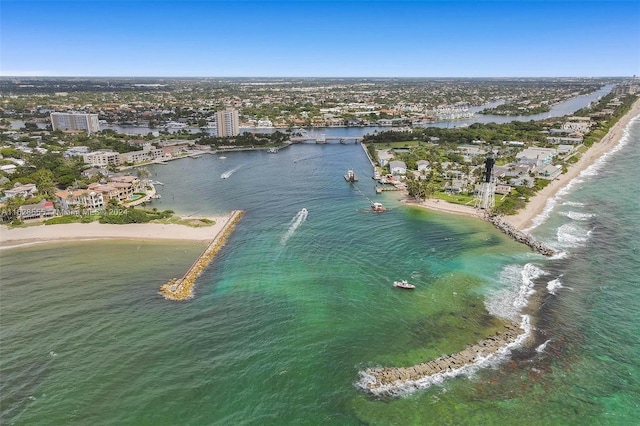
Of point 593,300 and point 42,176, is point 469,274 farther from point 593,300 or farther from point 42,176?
point 42,176

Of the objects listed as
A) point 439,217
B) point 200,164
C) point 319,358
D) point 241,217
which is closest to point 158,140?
point 200,164

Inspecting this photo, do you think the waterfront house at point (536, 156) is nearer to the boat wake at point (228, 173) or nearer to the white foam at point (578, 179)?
the white foam at point (578, 179)

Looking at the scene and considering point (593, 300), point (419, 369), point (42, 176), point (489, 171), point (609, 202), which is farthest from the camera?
point (42, 176)

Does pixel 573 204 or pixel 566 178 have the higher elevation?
pixel 566 178

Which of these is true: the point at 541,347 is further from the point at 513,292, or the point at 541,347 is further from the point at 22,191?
the point at 22,191

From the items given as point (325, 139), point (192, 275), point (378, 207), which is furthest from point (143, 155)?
point (192, 275)
